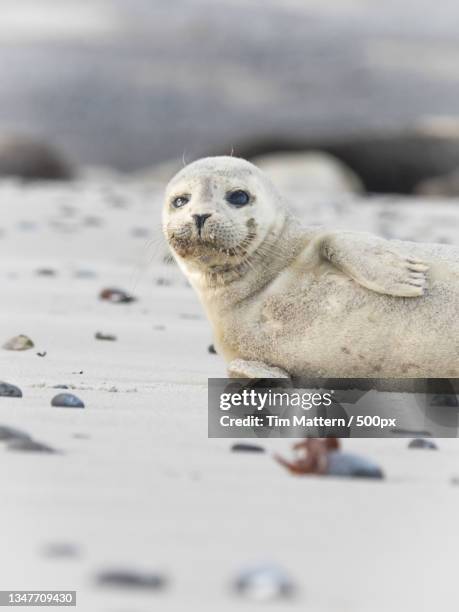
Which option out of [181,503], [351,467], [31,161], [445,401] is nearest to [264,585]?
[181,503]

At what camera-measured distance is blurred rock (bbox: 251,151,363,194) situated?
60.5 ft

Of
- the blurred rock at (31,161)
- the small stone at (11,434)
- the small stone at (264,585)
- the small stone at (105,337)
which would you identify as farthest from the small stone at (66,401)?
the blurred rock at (31,161)

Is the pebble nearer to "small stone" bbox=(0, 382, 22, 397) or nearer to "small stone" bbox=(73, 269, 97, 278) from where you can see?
"small stone" bbox=(0, 382, 22, 397)

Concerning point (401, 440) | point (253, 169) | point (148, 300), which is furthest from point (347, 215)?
point (401, 440)

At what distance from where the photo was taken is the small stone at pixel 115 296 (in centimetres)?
565

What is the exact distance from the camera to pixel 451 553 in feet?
7.37

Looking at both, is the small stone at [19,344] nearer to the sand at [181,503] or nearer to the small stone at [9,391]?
the sand at [181,503]

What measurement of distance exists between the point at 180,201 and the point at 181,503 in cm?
158

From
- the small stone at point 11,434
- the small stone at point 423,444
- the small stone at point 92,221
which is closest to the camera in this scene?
the small stone at point 11,434

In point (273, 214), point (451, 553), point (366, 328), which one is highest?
point (273, 214)

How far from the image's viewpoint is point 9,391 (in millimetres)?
3475

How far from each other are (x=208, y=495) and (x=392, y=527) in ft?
1.33

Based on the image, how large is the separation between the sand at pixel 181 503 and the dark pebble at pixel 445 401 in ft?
1.40

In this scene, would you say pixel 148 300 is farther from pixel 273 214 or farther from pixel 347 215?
pixel 347 215
